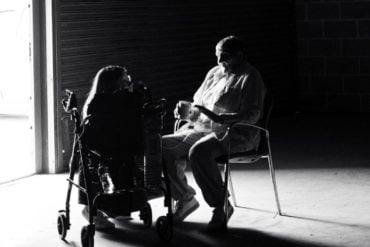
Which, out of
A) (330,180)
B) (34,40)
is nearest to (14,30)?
(34,40)

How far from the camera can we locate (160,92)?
848 cm

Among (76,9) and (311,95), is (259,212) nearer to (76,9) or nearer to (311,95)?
(76,9)

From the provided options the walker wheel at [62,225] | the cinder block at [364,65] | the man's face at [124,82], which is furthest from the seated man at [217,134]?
the cinder block at [364,65]

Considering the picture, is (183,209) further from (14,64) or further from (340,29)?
(14,64)

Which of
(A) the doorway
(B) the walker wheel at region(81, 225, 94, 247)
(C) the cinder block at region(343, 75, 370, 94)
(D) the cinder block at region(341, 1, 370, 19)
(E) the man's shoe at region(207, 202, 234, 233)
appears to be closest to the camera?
(B) the walker wheel at region(81, 225, 94, 247)

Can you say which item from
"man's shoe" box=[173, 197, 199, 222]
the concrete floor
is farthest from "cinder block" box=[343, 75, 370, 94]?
"man's shoe" box=[173, 197, 199, 222]

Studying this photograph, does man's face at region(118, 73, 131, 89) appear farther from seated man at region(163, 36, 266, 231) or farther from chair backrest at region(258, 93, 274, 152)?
chair backrest at region(258, 93, 274, 152)

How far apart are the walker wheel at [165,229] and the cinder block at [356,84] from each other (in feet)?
19.7

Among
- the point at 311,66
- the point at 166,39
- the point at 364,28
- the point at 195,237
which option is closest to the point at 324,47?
the point at 311,66

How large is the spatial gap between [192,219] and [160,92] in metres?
3.10

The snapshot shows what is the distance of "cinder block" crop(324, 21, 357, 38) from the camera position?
10.4 m

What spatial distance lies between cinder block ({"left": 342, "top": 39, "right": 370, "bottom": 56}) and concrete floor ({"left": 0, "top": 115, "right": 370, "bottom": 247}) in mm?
2326

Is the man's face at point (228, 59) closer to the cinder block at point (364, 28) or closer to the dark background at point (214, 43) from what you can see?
the dark background at point (214, 43)

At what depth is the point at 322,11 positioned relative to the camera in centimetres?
1057
